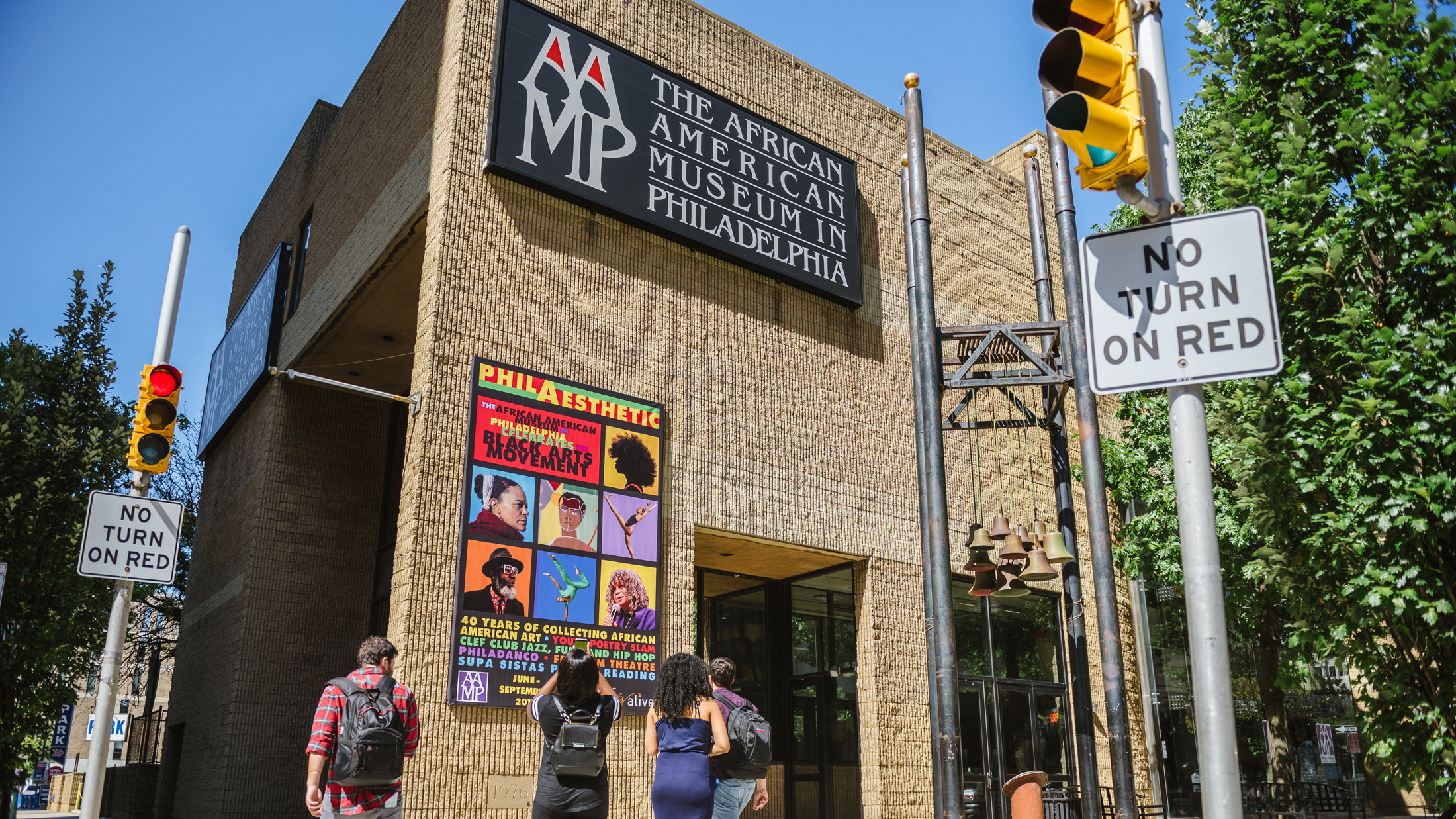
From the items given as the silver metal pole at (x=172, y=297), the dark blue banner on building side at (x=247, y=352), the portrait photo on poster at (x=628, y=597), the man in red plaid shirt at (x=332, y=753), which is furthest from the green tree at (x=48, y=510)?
the man in red plaid shirt at (x=332, y=753)

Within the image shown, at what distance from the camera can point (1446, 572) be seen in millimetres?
5082

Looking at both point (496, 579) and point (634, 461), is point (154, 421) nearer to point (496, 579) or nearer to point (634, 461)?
point (496, 579)

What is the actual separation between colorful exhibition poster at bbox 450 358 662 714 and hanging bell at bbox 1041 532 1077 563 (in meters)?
5.06

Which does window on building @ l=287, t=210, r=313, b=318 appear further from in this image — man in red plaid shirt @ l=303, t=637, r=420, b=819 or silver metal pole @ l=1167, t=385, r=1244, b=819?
silver metal pole @ l=1167, t=385, r=1244, b=819

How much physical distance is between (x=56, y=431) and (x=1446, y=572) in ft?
51.7

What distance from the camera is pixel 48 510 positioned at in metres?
13.5

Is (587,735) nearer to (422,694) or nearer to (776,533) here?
(422,694)

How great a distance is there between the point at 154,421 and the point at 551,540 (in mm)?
4816

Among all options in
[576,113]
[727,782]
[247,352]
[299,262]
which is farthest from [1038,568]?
[247,352]

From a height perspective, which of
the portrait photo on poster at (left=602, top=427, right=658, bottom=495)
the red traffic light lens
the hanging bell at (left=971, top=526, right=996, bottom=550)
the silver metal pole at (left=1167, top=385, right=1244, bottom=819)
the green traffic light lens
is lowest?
the silver metal pole at (left=1167, top=385, right=1244, bottom=819)

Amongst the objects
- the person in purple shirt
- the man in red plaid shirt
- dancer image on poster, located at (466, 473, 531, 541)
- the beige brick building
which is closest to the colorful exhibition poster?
dancer image on poster, located at (466, 473, 531, 541)

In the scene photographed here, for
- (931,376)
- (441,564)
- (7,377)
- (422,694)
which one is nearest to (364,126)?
(7,377)

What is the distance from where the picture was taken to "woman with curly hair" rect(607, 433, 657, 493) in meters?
13.1

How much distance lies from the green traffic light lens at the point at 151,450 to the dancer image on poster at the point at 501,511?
12.2 feet
